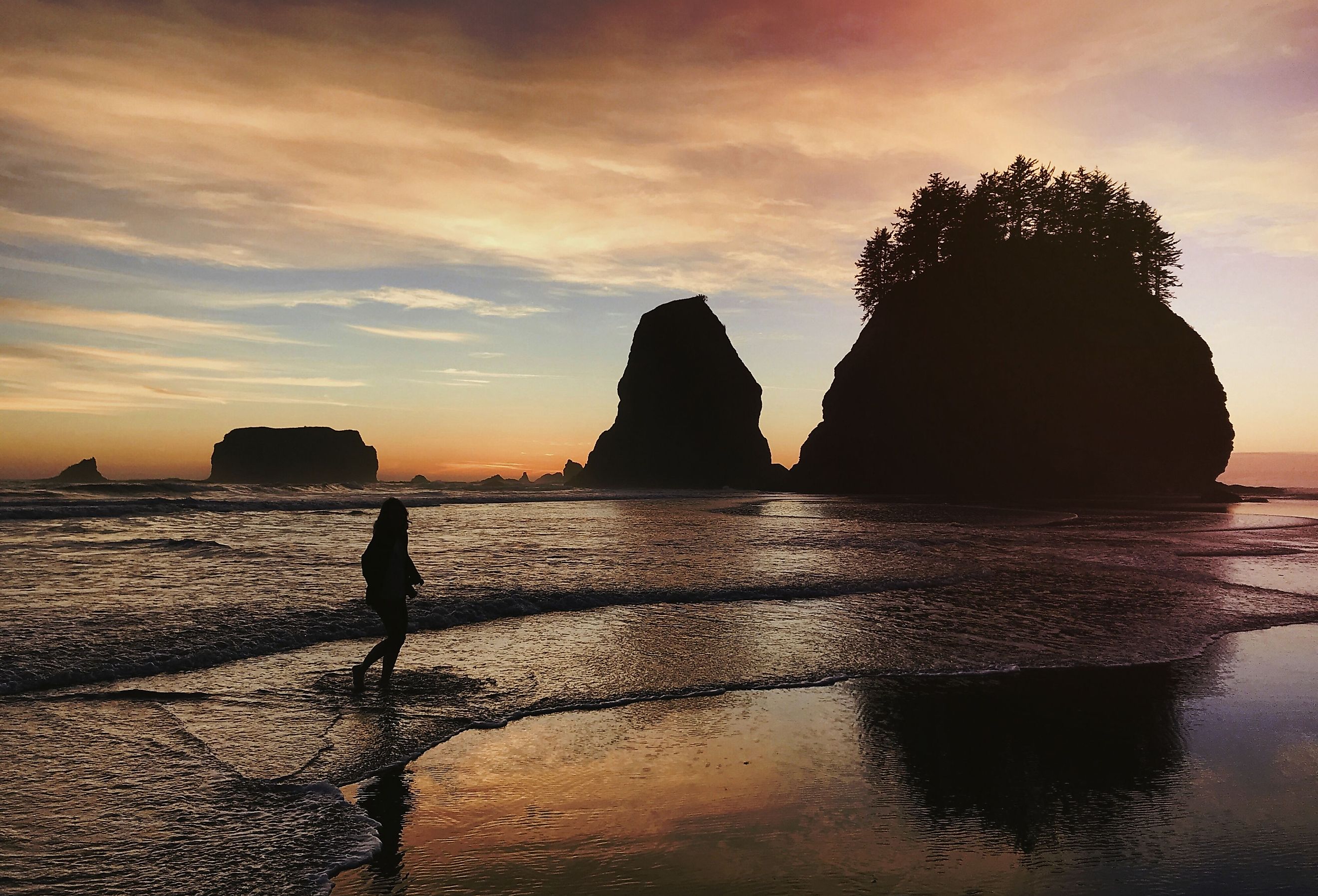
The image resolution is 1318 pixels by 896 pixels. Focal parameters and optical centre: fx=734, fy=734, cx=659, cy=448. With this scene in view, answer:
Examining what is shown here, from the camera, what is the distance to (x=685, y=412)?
99000 millimetres

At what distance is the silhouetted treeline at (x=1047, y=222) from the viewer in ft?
212

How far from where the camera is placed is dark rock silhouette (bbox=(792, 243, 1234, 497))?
59.3m

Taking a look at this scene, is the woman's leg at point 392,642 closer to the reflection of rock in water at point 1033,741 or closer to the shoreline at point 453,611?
the shoreline at point 453,611

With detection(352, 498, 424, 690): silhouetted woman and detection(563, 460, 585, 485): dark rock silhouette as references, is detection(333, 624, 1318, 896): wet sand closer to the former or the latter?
detection(352, 498, 424, 690): silhouetted woman

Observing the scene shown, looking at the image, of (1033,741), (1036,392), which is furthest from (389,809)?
(1036,392)

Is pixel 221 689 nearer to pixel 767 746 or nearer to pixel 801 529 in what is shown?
pixel 767 746

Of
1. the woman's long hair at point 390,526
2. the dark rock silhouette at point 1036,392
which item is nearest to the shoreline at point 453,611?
the woman's long hair at point 390,526

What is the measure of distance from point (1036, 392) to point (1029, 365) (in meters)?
2.37

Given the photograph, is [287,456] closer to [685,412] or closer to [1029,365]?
[685,412]

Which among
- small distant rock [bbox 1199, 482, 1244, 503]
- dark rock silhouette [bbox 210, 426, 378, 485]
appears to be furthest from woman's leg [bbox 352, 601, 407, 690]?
dark rock silhouette [bbox 210, 426, 378, 485]

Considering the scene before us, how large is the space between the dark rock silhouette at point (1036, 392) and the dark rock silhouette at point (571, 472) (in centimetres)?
6320

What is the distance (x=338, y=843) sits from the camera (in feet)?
14.5

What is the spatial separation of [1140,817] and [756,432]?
321 ft

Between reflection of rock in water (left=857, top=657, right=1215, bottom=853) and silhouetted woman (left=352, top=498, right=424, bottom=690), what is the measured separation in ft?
15.5
